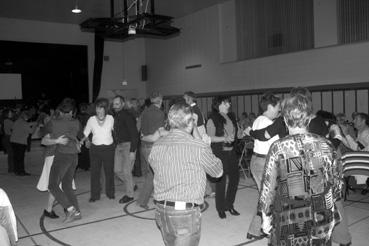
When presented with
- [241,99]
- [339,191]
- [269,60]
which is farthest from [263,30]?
[339,191]

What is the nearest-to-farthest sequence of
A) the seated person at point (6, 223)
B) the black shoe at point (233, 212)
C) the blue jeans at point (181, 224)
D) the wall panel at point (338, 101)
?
the seated person at point (6, 223), the blue jeans at point (181, 224), the black shoe at point (233, 212), the wall panel at point (338, 101)

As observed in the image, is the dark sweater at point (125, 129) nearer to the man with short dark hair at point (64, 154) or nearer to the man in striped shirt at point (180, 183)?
the man with short dark hair at point (64, 154)

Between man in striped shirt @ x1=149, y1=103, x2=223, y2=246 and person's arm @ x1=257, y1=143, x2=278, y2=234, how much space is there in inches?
14.3

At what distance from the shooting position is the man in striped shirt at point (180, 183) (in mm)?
2295

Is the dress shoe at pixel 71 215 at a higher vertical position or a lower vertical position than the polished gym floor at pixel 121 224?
higher

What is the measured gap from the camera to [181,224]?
229 centimetres

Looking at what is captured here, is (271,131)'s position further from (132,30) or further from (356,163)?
(132,30)

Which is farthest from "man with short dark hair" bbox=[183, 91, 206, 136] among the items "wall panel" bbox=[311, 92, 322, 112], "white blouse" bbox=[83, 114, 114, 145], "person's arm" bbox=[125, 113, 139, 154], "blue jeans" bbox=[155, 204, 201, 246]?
"wall panel" bbox=[311, 92, 322, 112]

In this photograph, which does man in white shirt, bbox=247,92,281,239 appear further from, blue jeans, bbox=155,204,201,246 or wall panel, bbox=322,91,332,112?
wall panel, bbox=322,91,332,112

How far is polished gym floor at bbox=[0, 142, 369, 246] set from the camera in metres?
3.87

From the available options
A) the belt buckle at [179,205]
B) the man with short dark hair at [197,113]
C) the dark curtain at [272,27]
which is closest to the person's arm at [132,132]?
the man with short dark hair at [197,113]

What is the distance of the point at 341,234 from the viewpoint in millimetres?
3324

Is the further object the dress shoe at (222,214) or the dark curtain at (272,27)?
the dark curtain at (272,27)

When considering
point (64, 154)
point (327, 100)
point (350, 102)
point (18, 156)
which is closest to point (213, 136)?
point (64, 154)
